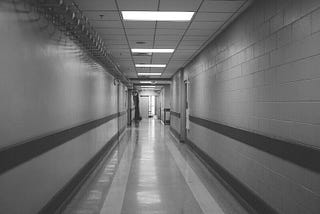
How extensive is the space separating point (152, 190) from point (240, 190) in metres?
1.29

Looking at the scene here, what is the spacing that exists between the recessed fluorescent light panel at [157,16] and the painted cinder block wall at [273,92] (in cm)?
79

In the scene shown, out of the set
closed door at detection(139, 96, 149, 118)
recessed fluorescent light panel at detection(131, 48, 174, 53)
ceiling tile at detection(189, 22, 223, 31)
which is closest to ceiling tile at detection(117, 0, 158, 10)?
ceiling tile at detection(189, 22, 223, 31)

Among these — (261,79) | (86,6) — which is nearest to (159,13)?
(86,6)

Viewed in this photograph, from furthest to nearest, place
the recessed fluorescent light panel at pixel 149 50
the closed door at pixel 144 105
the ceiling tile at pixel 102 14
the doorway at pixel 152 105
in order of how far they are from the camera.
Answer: the doorway at pixel 152 105 < the closed door at pixel 144 105 < the recessed fluorescent light panel at pixel 149 50 < the ceiling tile at pixel 102 14

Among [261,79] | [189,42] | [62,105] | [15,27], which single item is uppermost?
[189,42]

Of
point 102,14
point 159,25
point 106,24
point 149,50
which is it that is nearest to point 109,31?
point 106,24

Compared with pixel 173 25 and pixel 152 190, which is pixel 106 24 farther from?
pixel 152 190

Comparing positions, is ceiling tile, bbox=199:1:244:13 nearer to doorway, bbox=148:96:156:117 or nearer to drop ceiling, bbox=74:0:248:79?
drop ceiling, bbox=74:0:248:79

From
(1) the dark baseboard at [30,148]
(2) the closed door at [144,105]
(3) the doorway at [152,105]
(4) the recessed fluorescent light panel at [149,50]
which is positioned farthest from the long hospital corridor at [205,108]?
(3) the doorway at [152,105]

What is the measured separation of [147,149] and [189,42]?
384 centimetres

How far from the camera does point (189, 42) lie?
261 inches

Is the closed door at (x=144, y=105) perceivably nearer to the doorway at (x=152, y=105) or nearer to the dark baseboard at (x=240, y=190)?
the doorway at (x=152, y=105)

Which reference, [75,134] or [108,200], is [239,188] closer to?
[108,200]

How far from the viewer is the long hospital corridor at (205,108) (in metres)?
2.69
